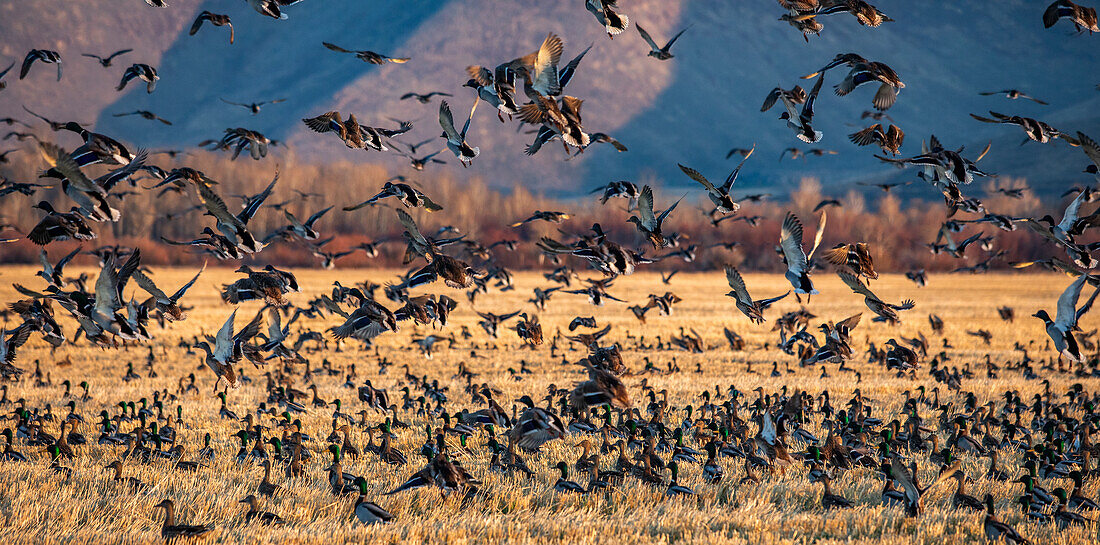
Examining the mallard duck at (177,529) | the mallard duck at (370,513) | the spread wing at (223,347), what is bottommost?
the mallard duck at (177,529)

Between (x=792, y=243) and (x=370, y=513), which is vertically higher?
(x=792, y=243)

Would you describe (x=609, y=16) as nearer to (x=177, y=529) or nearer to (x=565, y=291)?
(x=565, y=291)

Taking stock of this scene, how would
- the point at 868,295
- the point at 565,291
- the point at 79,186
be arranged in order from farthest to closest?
Answer: the point at 565,291, the point at 868,295, the point at 79,186

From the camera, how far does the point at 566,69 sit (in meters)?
9.75

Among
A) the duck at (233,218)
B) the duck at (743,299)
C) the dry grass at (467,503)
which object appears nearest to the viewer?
the duck at (233,218)

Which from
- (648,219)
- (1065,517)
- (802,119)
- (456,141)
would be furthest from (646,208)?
(1065,517)

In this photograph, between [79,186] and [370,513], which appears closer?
[79,186]

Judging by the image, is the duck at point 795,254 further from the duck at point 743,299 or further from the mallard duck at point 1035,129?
the mallard duck at point 1035,129

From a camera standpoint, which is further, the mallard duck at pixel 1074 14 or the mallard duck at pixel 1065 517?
the mallard duck at pixel 1065 517

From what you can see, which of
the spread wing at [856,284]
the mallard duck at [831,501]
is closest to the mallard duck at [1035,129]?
the spread wing at [856,284]

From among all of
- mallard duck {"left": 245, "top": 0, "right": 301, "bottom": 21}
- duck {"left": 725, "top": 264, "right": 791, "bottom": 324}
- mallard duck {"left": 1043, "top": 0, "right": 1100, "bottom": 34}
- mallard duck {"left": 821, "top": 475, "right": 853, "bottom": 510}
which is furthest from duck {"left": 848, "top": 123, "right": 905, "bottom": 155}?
mallard duck {"left": 245, "top": 0, "right": 301, "bottom": 21}

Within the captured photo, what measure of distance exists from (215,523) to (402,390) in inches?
379

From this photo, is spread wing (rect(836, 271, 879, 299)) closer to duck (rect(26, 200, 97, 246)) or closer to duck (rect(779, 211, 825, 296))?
duck (rect(779, 211, 825, 296))

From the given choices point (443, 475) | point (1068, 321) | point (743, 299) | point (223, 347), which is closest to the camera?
point (1068, 321)
